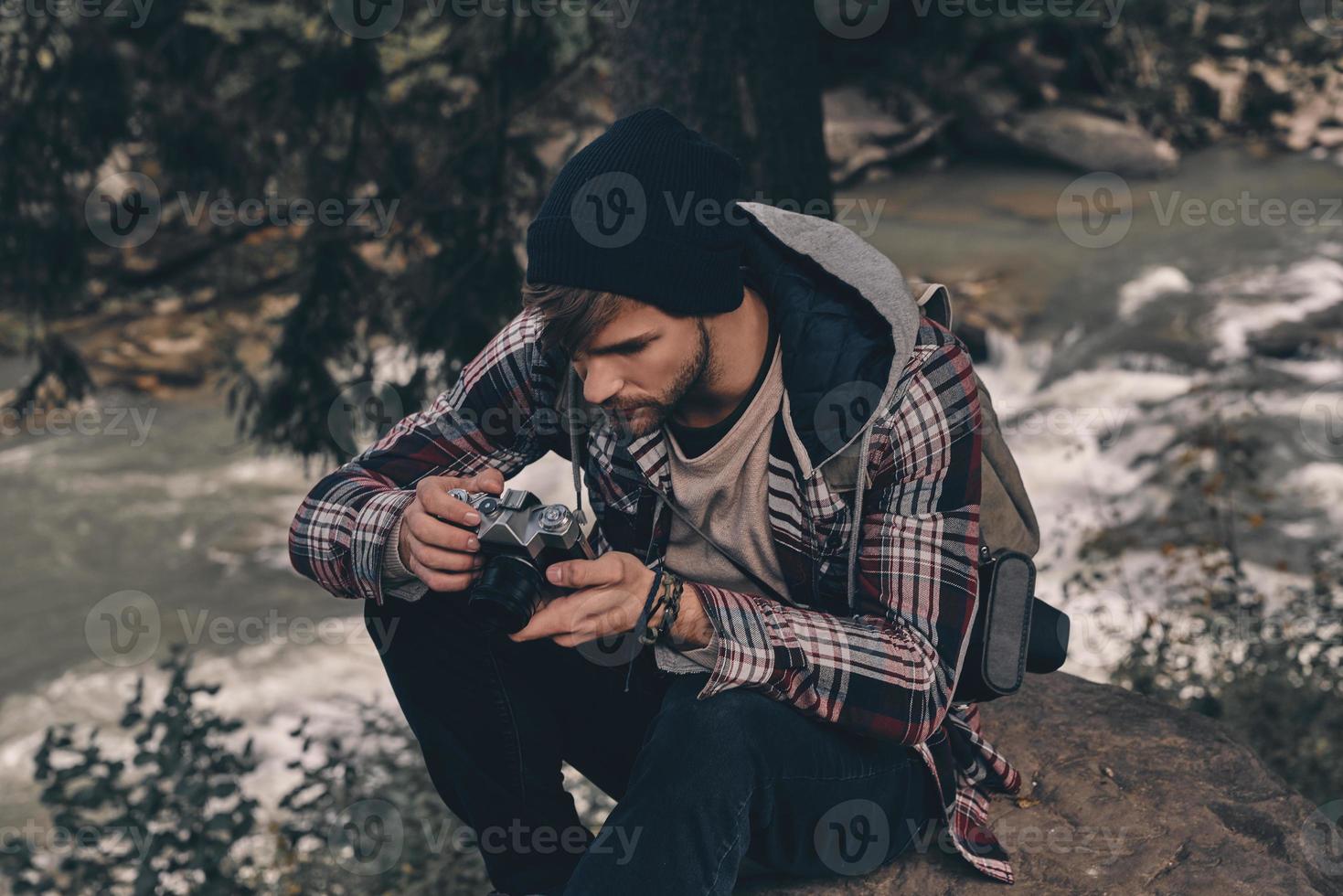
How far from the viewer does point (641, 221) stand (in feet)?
7.30

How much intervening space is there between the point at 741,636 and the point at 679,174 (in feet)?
2.76

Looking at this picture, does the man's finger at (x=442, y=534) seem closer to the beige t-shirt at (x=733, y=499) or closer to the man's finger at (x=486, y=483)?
the man's finger at (x=486, y=483)

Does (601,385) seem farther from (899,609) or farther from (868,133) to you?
(868,133)

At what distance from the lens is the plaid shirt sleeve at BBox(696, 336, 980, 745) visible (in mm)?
2186

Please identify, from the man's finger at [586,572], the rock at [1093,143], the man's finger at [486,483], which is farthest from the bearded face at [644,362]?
the rock at [1093,143]

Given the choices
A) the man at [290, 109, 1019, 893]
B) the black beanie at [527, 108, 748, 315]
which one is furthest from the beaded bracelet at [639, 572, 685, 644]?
the black beanie at [527, 108, 748, 315]

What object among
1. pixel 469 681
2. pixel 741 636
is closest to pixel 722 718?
pixel 741 636

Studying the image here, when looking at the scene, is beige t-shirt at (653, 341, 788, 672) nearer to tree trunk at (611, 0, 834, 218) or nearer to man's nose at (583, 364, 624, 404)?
man's nose at (583, 364, 624, 404)

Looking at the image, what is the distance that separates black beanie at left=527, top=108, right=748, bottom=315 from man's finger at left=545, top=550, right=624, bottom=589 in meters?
0.50

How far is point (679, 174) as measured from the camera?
7.42 feet

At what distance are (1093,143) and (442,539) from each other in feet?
41.0

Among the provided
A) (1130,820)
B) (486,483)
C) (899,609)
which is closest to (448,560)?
(486,483)

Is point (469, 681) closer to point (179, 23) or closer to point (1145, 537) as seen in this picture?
point (179, 23)

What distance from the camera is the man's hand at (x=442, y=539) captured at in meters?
2.32
